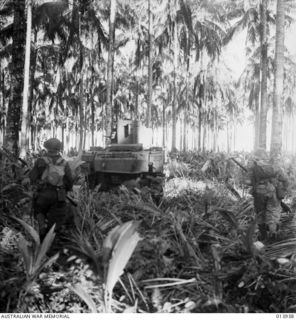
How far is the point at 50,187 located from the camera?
4.76 m

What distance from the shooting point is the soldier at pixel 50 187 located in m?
4.70

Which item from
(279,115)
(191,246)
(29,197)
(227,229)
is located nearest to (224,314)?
(191,246)

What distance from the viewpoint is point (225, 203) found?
703 cm

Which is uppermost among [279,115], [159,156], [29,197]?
[279,115]

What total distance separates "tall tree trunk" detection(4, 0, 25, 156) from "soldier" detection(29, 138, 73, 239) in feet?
20.6

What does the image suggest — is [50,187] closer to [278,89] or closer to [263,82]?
[278,89]

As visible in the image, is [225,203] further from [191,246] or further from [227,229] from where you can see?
[191,246]

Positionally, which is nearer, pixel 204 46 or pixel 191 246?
pixel 191 246

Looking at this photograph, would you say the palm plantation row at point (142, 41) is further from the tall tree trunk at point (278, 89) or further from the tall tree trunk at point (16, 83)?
the tall tree trunk at point (278, 89)

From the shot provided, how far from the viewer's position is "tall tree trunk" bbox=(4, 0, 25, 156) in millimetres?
10805

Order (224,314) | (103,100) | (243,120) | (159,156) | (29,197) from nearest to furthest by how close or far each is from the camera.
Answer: (224,314)
(29,197)
(159,156)
(103,100)
(243,120)

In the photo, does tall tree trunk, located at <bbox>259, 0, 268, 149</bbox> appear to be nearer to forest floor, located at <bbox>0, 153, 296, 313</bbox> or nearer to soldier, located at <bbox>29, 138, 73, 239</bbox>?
forest floor, located at <bbox>0, 153, 296, 313</bbox>

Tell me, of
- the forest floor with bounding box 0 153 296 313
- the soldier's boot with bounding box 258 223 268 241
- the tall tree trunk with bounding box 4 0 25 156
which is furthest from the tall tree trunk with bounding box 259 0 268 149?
the forest floor with bounding box 0 153 296 313

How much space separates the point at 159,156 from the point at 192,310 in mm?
6378
